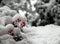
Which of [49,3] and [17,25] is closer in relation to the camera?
[17,25]

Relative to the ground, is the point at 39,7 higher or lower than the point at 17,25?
lower

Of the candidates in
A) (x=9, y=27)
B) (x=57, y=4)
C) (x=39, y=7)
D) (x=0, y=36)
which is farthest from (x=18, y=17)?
(x=39, y=7)

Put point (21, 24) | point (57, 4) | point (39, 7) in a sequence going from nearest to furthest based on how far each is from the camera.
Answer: point (21, 24) → point (57, 4) → point (39, 7)

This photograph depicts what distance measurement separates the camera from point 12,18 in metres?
3.00

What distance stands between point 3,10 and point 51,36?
3.51ft

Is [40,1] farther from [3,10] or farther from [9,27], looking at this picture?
[9,27]

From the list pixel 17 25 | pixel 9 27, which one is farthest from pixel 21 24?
pixel 9 27

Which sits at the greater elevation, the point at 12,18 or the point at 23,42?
the point at 12,18

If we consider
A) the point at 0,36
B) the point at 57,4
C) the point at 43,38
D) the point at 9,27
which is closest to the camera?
the point at 0,36

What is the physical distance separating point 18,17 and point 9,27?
38cm

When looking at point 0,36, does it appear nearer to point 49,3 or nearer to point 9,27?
point 9,27

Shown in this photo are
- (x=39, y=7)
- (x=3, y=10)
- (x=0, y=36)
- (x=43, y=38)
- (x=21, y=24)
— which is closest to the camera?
(x=0, y=36)

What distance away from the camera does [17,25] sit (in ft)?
9.73

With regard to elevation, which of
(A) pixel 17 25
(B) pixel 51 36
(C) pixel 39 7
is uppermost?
(A) pixel 17 25
